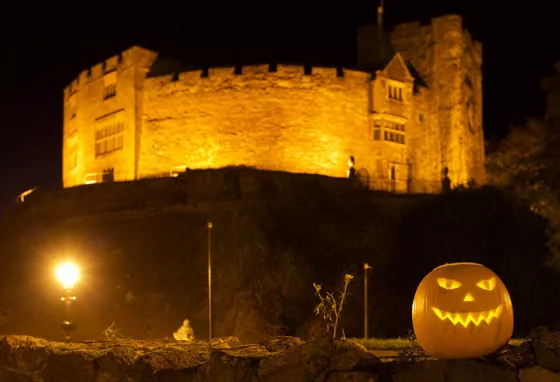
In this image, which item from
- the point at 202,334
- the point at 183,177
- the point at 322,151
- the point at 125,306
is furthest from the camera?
the point at 322,151

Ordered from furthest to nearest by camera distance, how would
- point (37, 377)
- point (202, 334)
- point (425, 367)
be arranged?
point (202, 334) < point (37, 377) < point (425, 367)

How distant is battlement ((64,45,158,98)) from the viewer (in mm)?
→ 46062

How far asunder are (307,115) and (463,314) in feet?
107

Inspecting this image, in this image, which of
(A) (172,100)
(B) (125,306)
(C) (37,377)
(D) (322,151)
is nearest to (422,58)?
(D) (322,151)

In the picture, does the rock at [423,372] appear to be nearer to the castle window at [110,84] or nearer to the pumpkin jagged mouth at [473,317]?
the pumpkin jagged mouth at [473,317]

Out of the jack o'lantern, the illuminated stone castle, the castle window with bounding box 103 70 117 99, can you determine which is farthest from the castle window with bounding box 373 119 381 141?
the jack o'lantern

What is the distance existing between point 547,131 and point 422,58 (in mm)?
17767

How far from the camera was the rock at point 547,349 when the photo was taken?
984 centimetres

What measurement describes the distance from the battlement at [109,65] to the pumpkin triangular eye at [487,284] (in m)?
38.5

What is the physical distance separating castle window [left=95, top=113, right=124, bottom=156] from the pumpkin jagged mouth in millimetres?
38282

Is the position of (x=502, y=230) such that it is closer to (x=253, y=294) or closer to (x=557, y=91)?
A: (x=557, y=91)

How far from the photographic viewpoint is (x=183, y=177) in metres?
36.3

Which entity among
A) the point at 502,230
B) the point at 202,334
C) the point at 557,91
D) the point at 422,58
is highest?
the point at 422,58

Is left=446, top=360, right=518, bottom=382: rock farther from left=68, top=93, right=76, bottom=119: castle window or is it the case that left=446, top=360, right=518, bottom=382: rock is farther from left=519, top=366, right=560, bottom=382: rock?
left=68, top=93, right=76, bottom=119: castle window
